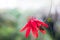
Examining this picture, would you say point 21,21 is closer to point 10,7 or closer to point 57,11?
point 10,7

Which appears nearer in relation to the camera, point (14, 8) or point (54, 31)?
point (14, 8)

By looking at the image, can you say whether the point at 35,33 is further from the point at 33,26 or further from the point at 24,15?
the point at 24,15

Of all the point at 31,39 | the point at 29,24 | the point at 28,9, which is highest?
the point at 28,9

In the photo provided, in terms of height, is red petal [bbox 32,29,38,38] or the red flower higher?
the red flower

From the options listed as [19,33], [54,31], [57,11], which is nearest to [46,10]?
[57,11]

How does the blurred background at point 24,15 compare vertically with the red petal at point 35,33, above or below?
above

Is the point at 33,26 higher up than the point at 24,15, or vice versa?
the point at 24,15

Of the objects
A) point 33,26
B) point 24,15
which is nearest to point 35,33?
point 33,26

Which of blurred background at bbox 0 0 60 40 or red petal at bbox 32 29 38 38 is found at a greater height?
blurred background at bbox 0 0 60 40
